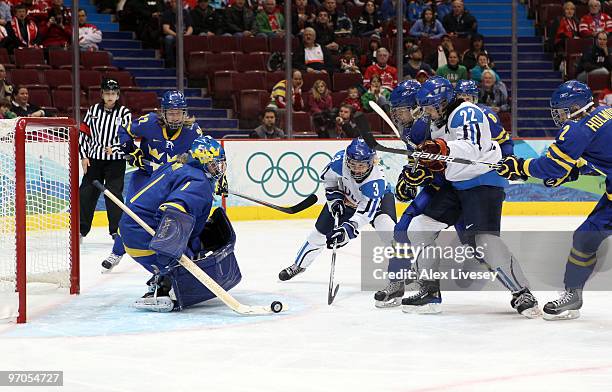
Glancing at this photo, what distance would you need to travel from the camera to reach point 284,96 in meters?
9.45

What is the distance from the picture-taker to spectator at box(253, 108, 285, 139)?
9.27 m

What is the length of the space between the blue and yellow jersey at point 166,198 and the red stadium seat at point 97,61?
4.61m

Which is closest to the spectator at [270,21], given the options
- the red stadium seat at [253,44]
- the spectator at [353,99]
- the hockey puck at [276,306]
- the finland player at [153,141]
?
the red stadium seat at [253,44]

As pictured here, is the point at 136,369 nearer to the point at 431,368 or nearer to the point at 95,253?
the point at 431,368

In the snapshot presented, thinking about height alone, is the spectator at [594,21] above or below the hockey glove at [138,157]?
above

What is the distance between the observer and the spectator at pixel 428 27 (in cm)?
1053

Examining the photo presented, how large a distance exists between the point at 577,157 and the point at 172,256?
1760mm

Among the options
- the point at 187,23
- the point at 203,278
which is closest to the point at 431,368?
the point at 203,278

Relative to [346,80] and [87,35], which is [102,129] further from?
[346,80]

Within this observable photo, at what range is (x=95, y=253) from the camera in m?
7.13

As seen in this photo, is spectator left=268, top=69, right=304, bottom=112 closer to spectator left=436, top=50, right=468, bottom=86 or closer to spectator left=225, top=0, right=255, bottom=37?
spectator left=225, top=0, right=255, bottom=37

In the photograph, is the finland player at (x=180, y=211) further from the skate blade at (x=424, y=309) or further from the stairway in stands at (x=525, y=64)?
the stairway in stands at (x=525, y=64)

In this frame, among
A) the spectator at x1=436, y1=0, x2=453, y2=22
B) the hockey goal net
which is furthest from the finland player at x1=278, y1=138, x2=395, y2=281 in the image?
the spectator at x1=436, y1=0, x2=453, y2=22

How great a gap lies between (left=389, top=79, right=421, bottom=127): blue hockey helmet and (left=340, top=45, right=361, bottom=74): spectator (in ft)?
16.9
